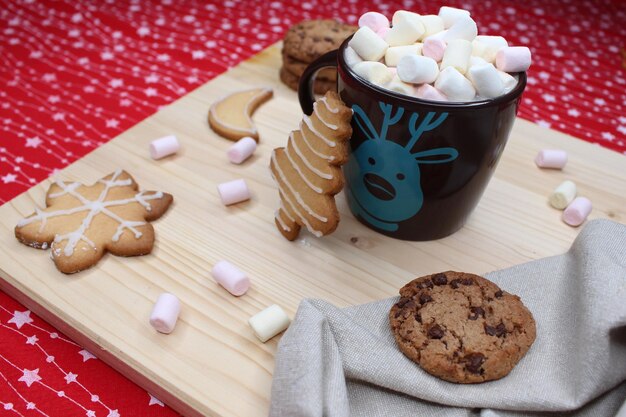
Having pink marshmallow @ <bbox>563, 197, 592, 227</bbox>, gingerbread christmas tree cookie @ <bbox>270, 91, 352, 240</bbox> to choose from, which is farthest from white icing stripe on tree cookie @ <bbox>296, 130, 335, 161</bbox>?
pink marshmallow @ <bbox>563, 197, 592, 227</bbox>

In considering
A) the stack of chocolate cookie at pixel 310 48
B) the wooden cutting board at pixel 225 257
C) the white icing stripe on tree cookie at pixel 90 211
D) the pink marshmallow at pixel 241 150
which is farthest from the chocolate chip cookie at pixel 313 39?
the white icing stripe on tree cookie at pixel 90 211

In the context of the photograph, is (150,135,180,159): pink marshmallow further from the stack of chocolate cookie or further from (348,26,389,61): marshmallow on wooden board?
(348,26,389,61): marshmallow on wooden board

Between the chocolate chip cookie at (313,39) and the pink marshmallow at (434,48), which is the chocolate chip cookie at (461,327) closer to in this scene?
Result: the pink marshmallow at (434,48)

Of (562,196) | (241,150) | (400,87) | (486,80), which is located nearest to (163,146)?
(241,150)

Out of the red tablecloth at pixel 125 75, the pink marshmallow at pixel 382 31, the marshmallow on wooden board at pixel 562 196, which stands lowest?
the red tablecloth at pixel 125 75

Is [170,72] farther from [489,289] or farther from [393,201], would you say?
[489,289]

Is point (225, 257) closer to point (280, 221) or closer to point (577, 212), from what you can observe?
point (280, 221)

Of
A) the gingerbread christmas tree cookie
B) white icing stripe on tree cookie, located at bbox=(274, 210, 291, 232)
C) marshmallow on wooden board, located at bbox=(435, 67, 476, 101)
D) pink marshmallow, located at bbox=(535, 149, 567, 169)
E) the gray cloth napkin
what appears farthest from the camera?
pink marshmallow, located at bbox=(535, 149, 567, 169)

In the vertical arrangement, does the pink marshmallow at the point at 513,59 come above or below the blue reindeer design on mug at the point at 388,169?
above
